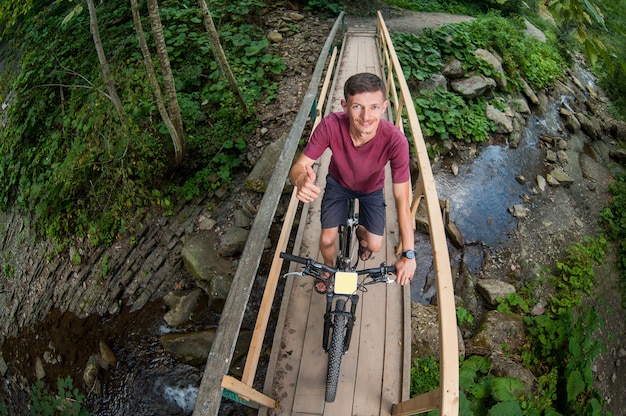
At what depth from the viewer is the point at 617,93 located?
10.2m

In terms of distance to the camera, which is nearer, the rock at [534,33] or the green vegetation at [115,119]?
the green vegetation at [115,119]

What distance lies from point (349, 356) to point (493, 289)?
3143mm

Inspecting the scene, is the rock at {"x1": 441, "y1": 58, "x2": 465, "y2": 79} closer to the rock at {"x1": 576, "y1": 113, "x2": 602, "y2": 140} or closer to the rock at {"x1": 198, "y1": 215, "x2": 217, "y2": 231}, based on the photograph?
the rock at {"x1": 576, "y1": 113, "x2": 602, "y2": 140}

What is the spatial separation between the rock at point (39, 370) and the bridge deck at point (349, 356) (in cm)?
456

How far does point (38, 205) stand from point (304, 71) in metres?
5.68

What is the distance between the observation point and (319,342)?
10.6ft

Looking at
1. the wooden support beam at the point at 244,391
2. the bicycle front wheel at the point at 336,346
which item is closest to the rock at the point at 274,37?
the bicycle front wheel at the point at 336,346

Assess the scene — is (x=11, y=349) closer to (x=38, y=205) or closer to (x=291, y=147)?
(x=38, y=205)

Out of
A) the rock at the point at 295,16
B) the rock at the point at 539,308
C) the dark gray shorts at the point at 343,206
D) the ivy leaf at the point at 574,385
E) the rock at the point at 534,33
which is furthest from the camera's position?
the rock at the point at 534,33

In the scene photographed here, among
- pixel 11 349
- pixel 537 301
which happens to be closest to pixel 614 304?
pixel 537 301

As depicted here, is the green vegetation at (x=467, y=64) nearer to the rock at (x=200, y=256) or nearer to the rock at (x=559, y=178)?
the rock at (x=559, y=178)

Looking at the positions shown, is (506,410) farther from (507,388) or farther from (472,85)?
(472,85)

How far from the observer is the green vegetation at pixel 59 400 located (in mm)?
5098

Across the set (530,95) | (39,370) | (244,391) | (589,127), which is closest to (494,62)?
(530,95)
